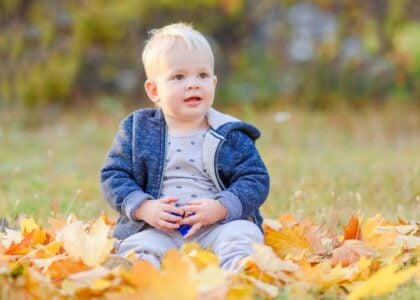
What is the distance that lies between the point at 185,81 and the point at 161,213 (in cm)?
48

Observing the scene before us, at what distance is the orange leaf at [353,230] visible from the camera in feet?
9.29

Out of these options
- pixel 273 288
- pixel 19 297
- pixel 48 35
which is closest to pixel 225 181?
pixel 273 288

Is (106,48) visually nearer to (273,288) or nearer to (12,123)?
(12,123)

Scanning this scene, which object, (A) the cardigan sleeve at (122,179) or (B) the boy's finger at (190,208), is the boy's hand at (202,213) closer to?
(B) the boy's finger at (190,208)

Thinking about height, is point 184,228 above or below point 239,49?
below

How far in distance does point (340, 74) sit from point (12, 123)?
349 centimetres

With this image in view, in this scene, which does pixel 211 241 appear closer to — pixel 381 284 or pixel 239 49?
pixel 381 284

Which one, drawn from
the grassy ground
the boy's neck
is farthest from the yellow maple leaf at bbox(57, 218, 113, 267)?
the grassy ground

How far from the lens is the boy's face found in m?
2.90

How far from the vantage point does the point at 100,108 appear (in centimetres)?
902

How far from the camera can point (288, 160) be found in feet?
19.8

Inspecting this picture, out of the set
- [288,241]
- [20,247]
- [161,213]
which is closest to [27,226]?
[20,247]

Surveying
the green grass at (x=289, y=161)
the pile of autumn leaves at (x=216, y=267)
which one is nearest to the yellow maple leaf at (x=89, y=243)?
the pile of autumn leaves at (x=216, y=267)

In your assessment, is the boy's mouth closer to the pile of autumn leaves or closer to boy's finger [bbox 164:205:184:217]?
boy's finger [bbox 164:205:184:217]
